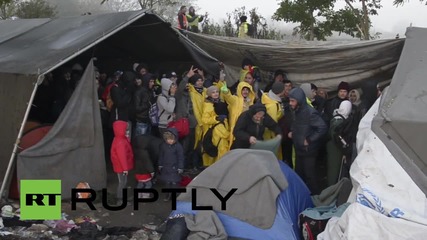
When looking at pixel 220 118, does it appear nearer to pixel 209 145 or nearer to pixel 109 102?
pixel 209 145

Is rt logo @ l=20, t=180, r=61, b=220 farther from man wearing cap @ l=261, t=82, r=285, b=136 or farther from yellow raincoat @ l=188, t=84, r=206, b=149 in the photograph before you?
man wearing cap @ l=261, t=82, r=285, b=136

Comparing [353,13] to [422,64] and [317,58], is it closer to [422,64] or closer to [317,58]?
[317,58]

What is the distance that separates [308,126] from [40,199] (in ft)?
12.0

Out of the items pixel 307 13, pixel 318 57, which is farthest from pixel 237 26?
pixel 318 57

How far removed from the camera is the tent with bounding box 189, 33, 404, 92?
778 centimetres

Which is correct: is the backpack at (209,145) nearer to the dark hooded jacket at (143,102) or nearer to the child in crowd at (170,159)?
the child in crowd at (170,159)

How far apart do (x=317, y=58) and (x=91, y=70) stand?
11.7 ft

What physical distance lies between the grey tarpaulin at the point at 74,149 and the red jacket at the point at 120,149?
0.42 metres

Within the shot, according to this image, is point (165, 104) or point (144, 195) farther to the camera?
point (165, 104)

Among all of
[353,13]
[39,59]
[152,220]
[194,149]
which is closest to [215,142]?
[194,149]

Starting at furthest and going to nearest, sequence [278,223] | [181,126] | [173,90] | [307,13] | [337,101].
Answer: [307,13]
[181,126]
[173,90]
[337,101]
[278,223]

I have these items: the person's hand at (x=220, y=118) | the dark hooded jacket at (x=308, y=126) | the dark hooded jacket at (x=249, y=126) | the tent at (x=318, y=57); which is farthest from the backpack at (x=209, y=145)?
the tent at (x=318, y=57)

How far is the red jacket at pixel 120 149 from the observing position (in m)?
7.08

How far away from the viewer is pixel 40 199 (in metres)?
6.75
